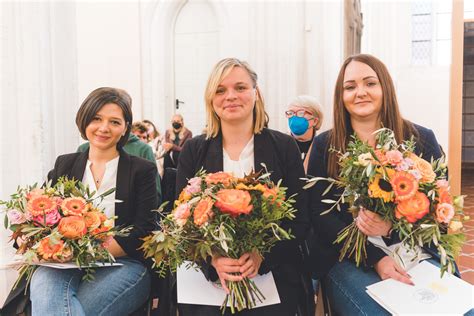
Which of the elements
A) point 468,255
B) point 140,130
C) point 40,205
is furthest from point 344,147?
point 140,130

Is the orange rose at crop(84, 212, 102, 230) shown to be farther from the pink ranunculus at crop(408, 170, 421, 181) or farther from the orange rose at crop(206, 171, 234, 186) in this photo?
the pink ranunculus at crop(408, 170, 421, 181)

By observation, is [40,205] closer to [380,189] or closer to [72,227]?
[72,227]

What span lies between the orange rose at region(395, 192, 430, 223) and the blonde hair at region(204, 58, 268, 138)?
0.85 meters

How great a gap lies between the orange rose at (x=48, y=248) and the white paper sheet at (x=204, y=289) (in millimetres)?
488

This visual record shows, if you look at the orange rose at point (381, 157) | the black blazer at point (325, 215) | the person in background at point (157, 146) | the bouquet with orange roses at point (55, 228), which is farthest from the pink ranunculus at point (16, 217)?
the person in background at point (157, 146)

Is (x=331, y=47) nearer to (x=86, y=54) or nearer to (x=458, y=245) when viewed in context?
(x=86, y=54)

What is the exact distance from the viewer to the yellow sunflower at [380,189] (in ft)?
4.84

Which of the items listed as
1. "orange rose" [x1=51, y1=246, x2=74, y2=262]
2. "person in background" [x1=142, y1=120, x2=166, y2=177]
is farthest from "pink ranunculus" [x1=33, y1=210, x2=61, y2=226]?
"person in background" [x1=142, y1=120, x2=166, y2=177]

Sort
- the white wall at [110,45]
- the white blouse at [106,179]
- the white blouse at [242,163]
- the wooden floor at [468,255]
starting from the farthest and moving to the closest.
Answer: the white wall at [110,45] < the wooden floor at [468,255] < the white blouse at [106,179] < the white blouse at [242,163]

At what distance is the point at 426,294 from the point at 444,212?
0.33 meters

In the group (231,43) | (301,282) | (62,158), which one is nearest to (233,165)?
(301,282)

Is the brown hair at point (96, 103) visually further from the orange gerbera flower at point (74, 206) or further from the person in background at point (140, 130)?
the person in background at point (140, 130)

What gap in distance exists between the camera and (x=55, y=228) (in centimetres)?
163

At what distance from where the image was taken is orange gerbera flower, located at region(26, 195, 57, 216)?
5.39 ft
